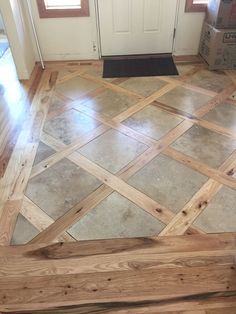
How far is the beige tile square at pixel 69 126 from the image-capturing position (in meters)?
2.17

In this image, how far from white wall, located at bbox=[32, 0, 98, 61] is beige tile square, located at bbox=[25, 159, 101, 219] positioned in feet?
6.63

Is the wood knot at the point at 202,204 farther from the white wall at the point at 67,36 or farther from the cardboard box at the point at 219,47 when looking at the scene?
the white wall at the point at 67,36

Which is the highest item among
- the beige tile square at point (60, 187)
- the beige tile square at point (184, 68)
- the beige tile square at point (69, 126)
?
the beige tile square at point (60, 187)

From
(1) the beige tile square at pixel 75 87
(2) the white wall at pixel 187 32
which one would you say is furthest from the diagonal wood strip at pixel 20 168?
(2) the white wall at pixel 187 32

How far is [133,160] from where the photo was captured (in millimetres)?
1910

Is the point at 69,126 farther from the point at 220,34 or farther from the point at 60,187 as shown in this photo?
the point at 220,34

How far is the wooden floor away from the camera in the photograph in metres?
1.18

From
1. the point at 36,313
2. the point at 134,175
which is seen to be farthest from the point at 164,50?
the point at 36,313

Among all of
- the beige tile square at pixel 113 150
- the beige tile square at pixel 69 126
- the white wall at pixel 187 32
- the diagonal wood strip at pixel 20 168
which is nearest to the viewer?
the diagonal wood strip at pixel 20 168

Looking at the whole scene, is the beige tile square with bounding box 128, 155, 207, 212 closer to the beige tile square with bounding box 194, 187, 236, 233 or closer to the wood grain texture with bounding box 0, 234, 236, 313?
the beige tile square with bounding box 194, 187, 236, 233

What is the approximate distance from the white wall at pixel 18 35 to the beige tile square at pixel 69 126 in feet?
3.15

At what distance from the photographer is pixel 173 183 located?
1719 mm

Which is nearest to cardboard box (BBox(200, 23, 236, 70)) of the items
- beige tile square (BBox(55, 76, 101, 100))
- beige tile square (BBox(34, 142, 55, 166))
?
beige tile square (BBox(55, 76, 101, 100))

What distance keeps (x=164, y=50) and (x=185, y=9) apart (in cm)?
50
